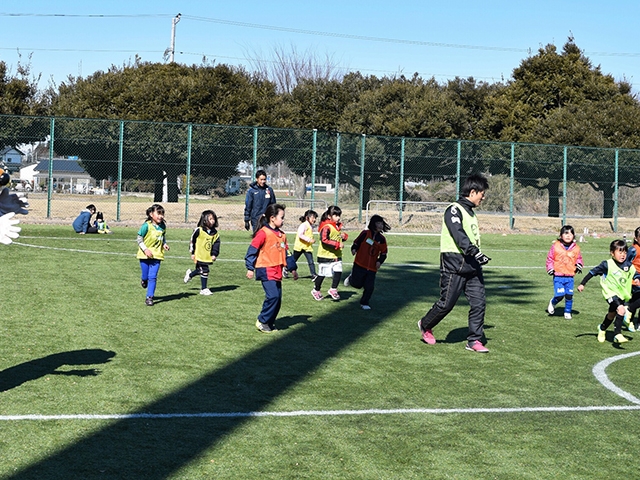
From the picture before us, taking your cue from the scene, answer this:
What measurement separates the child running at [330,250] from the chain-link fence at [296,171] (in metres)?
16.1

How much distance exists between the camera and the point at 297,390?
790 cm

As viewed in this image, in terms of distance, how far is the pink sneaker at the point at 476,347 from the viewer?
394 inches

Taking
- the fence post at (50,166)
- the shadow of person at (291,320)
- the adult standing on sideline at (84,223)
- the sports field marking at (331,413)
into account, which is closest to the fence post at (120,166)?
the fence post at (50,166)

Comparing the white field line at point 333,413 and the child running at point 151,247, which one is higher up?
the child running at point 151,247

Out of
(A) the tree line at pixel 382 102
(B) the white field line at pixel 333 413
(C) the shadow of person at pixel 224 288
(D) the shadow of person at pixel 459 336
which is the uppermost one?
(A) the tree line at pixel 382 102

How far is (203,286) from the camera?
1391cm

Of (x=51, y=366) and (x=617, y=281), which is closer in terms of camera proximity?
(x=51, y=366)

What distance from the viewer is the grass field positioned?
5.89m

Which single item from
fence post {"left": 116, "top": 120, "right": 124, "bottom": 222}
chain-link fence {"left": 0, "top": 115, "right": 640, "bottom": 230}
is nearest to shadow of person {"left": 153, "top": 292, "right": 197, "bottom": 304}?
chain-link fence {"left": 0, "top": 115, "right": 640, "bottom": 230}

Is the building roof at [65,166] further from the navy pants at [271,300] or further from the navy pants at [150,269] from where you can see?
the navy pants at [271,300]

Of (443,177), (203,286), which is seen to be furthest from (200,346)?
(443,177)

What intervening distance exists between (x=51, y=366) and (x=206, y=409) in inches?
85.2

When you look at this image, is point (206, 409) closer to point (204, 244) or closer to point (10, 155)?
point (204, 244)

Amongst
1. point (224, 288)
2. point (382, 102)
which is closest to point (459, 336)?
point (224, 288)
